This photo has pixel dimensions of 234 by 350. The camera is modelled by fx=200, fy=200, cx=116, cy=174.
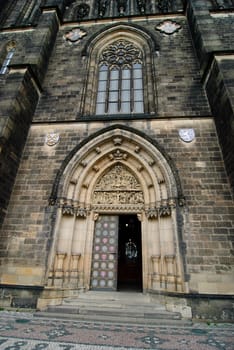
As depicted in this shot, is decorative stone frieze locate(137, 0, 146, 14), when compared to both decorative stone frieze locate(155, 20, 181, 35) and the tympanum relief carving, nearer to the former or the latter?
decorative stone frieze locate(155, 20, 181, 35)

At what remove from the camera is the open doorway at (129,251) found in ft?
31.4

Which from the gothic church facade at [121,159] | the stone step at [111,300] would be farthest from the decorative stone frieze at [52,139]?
the stone step at [111,300]

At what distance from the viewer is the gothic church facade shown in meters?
5.34

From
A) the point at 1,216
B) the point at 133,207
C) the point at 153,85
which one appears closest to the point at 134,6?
the point at 153,85

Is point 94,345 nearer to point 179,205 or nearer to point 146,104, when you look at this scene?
point 179,205

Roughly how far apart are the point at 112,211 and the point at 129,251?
15.0ft

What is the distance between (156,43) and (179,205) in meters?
7.68

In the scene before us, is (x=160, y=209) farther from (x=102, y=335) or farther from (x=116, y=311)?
(x=102, y=335)

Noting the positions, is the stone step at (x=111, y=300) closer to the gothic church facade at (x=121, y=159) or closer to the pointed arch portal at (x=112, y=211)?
the gothic church facade at (x=121, y=159)

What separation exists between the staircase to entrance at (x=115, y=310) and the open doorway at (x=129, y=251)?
421cm

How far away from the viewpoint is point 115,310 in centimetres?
468

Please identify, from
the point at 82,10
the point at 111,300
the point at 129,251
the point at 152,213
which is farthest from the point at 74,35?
the point at 111,300

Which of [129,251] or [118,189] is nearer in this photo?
[118,189]

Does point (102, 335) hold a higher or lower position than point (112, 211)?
lower
